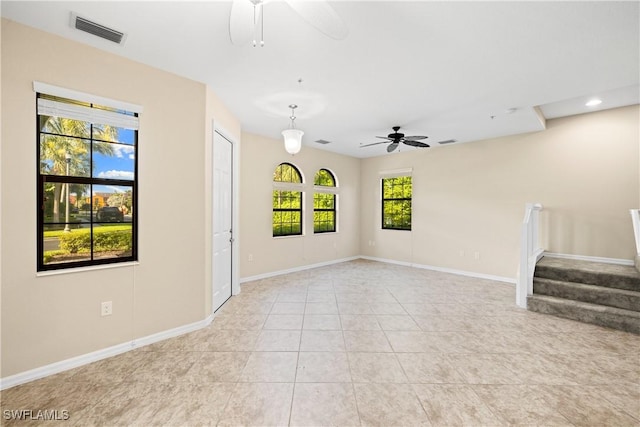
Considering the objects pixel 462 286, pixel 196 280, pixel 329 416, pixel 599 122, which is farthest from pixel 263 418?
pixel 599 122

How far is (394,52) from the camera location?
7.96 ft

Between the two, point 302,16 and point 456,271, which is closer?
point 302,16

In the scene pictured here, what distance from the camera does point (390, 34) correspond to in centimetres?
217

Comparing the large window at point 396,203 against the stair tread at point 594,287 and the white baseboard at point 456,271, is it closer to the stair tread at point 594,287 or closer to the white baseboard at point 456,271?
the white baseboard at point 456,271

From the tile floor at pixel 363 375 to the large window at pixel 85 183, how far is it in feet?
3.38

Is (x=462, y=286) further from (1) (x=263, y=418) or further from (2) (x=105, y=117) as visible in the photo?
(2) (x=105, y=117)

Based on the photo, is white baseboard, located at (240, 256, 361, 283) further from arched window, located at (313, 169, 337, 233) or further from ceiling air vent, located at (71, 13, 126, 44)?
ceiling air vent, located at (71, 13, 126, 44)

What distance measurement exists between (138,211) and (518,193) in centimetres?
606

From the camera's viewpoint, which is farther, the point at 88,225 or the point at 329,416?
the point at 88,225

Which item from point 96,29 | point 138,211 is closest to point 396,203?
point 138,211

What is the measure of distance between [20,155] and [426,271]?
6.43 metres

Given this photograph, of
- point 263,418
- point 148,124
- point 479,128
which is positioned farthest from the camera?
point 479,128

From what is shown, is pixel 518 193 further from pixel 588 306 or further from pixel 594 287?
pixel 588 306

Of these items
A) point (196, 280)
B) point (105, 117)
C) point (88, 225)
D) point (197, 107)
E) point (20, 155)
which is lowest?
point (196, 280)
